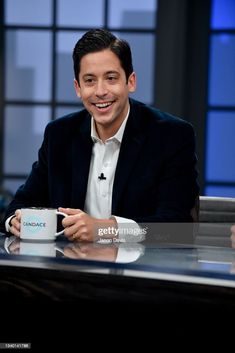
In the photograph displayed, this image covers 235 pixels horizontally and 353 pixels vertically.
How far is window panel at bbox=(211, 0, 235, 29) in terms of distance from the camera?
12.2ft

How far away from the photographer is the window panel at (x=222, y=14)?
3.73 meters

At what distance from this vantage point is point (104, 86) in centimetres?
188

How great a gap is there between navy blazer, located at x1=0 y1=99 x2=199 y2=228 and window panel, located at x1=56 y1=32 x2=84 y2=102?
1935mm

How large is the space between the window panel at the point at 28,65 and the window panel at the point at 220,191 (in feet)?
3.38

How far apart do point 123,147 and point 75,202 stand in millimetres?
198

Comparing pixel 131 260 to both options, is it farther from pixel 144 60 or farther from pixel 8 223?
pixel 144 60

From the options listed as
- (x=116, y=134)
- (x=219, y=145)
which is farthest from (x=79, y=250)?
(x=219, y=145)

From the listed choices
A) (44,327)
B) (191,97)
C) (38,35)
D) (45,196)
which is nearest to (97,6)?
(38,35)

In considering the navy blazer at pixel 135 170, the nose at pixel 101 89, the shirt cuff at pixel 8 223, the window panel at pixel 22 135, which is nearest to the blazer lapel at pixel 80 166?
the navy blazer at pixel 135 170

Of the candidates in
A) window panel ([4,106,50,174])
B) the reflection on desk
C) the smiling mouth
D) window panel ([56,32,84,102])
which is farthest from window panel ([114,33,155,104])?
the reflection on desk

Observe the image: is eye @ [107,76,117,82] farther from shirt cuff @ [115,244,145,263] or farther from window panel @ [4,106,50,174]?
window panel @ [4,106,50,174]

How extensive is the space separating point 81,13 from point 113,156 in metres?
2.12

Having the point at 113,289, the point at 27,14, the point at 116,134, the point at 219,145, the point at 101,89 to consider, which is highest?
the point at 27,14

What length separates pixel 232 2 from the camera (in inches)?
149
